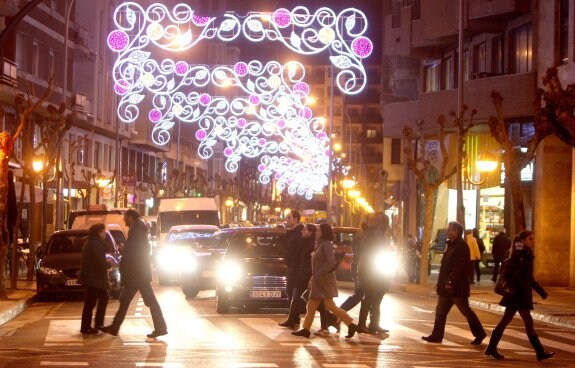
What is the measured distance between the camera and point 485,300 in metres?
31.6

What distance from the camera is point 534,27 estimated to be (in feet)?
134

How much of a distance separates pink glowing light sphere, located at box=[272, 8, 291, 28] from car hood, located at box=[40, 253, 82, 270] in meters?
7.47

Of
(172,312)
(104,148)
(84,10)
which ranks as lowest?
(172,312)

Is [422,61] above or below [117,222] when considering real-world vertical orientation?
above

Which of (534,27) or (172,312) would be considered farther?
(534,27)

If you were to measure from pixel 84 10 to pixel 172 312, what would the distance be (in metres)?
44.7

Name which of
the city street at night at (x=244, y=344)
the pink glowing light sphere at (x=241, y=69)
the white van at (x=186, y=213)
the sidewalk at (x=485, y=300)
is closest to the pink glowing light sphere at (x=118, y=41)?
the pink glowing light sphere at (x=241, y=69)

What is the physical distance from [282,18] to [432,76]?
26707 mm

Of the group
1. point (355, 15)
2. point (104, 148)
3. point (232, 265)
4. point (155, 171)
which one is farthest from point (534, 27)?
point (155, 171)

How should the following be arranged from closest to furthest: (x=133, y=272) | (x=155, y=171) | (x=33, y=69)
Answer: (x=133, y=272) < (x=33, y=69) < (x=155, y=171)

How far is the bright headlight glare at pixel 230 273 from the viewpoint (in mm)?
24094

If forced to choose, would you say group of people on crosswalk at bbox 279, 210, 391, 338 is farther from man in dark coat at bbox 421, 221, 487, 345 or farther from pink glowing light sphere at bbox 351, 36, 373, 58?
pink glowing light sphere at bbox 351, 36, 373, 58

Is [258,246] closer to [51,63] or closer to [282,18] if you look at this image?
[282,18]

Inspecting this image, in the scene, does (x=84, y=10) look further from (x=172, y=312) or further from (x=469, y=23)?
(x=172, y=312)
